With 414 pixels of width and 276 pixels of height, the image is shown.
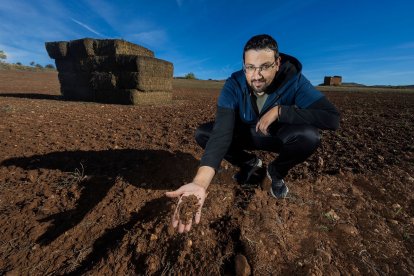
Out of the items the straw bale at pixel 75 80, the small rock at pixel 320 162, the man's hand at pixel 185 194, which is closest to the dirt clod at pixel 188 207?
the man's hand at pixel 185 194

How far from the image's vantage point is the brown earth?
1.63m

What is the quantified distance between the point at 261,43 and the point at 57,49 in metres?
7.93

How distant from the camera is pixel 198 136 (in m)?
2.60

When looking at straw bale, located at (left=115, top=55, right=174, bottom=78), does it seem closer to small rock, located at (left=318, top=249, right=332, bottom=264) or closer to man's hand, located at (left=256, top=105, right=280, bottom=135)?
man's hand, located at (left=256, top=105, right=280, bottom=135)

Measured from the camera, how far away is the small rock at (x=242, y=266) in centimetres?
153

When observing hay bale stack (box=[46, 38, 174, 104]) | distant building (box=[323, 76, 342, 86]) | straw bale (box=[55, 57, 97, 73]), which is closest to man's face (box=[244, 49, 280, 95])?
hay bale stack (box=[46, 38, 174, 104])

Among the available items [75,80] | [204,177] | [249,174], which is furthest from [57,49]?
[204,177]

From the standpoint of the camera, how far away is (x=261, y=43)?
6.29ft

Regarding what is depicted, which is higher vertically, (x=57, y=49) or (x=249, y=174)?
(x=57, y=49)

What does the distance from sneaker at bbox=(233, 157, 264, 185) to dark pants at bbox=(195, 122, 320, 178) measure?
0.26ft

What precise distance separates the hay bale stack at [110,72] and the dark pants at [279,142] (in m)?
5.05

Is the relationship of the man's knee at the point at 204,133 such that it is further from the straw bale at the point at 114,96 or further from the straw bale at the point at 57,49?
the straw bale at the point at 57,49

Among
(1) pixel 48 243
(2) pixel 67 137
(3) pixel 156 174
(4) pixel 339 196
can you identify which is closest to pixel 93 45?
(2) pixel 67 137

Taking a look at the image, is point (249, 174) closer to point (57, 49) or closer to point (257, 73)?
point (257, 73)
